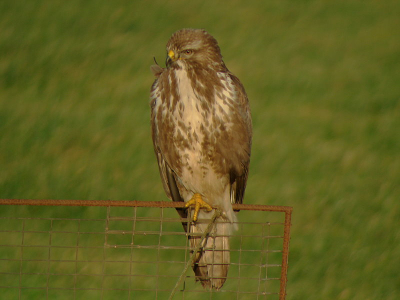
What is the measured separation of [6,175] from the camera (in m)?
7.54

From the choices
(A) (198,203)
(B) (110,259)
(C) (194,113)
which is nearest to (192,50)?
(C) (194,113)

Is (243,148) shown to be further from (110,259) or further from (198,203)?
(110,259)

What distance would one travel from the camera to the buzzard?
177 inches

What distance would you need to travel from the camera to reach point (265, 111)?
328 inches

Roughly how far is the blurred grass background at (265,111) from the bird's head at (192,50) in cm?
272

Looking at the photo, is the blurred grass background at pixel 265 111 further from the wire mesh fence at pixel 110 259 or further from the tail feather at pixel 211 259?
the tail feather at pixel 211 259

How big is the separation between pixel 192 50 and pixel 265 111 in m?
3.92

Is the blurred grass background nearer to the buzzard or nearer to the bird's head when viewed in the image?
the buzzard

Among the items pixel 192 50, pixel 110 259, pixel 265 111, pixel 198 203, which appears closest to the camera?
pixel 192 50

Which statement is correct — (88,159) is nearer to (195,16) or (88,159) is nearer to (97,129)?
(97,129)

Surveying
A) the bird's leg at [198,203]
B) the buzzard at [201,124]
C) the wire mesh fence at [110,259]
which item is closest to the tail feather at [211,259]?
the buzzard at [201,124]

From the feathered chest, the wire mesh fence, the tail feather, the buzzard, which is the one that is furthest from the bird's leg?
the wire mesh fence

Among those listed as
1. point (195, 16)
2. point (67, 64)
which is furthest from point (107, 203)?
point (195, 16)

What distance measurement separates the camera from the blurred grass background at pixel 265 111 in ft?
23.6
